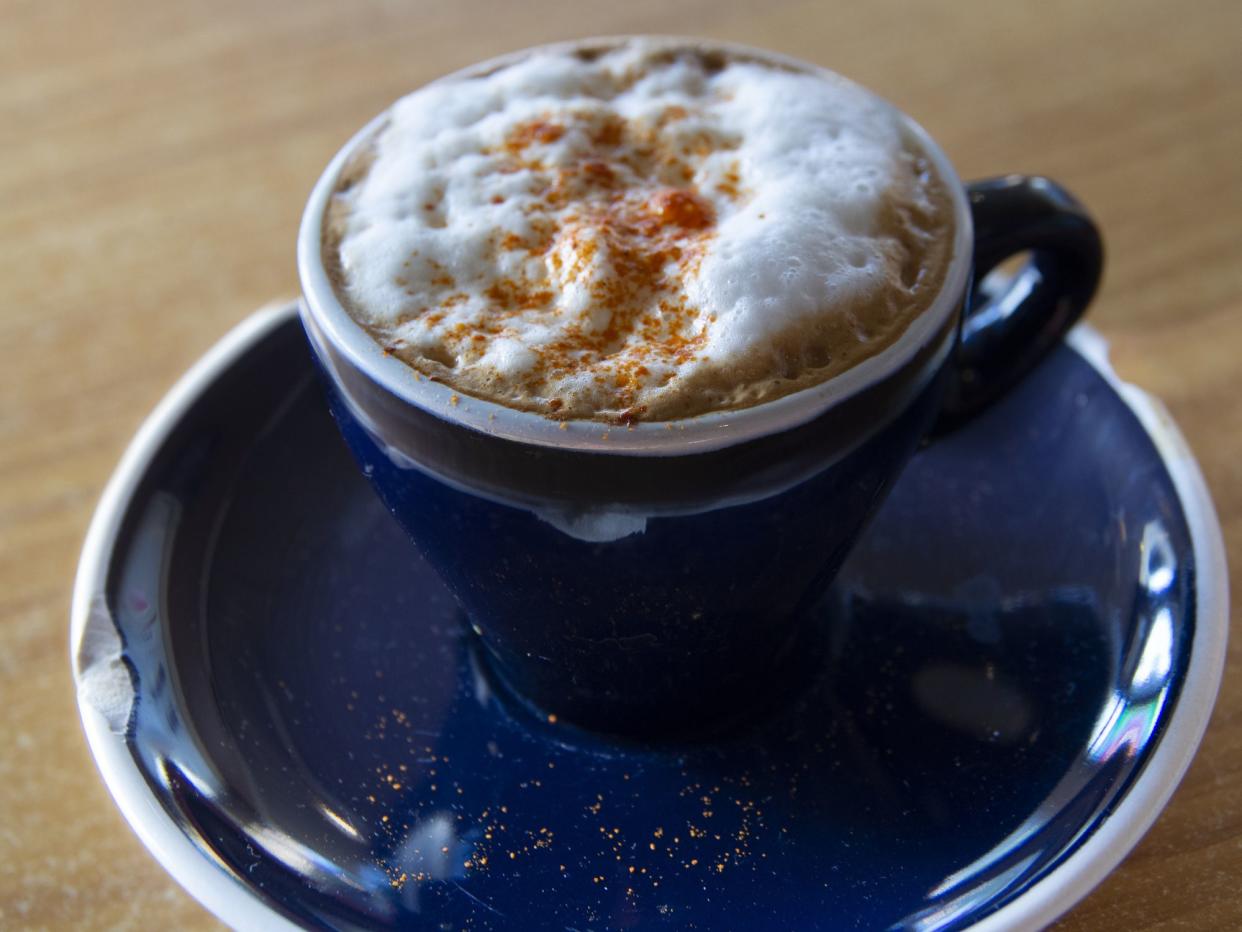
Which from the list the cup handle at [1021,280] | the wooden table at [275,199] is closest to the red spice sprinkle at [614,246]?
the cup handle at [1021,280]

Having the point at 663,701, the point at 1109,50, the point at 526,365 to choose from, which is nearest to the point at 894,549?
the point at 663,701

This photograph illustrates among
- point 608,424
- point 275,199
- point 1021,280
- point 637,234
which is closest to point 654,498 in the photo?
point 608,424

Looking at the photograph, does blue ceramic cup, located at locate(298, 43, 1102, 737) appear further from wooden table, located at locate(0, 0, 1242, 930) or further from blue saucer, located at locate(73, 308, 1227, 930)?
wooden table, located at locate(0, 0, 1242, 930)

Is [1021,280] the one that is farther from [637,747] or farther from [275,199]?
[275,199]

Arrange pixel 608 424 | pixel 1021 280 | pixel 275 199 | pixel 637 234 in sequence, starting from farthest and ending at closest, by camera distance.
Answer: pixel 275 199 → pixel 1021 280 → pixel 637 234 → pixel 608 424

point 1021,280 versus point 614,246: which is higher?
point 614,246

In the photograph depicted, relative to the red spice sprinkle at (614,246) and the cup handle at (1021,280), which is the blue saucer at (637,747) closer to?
the cup handle at (1021,280)
